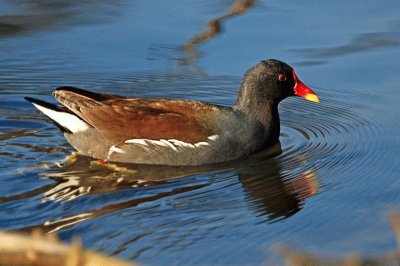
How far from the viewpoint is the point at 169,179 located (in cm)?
690

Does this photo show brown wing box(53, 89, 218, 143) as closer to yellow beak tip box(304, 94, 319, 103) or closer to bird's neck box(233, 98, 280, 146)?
bird's neck box(233, 98, 280, 146)

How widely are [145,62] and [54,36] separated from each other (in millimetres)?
1306

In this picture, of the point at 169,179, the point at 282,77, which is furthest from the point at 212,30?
the point at 169,179

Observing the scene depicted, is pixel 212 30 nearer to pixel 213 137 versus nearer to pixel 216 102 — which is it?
pixel 216 102

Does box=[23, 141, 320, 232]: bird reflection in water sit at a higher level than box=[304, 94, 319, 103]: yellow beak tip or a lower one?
lower

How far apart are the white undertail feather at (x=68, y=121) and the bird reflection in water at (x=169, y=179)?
24 centimetres

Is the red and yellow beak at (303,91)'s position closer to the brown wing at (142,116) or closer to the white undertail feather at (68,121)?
the brown wing at (142,116)

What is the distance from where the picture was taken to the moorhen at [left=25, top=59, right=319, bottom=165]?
289 inches

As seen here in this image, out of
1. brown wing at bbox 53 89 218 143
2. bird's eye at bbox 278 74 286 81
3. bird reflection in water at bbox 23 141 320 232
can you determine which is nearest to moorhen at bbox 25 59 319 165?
brown wing at bbox 53 89 218 143

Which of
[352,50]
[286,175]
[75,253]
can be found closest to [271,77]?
[286,175]

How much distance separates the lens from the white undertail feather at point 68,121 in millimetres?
7508

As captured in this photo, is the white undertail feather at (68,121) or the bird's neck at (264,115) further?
the bird's neck at (264,115)

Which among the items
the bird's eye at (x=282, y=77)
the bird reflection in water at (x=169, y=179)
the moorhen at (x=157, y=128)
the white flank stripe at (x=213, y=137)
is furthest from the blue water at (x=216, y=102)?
the bird's eye at (x=282, y=77)

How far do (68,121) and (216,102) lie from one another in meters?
1.79
